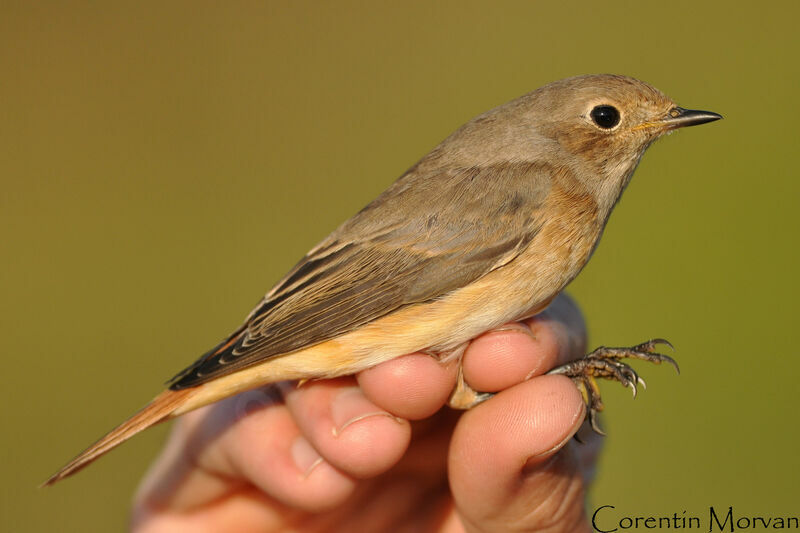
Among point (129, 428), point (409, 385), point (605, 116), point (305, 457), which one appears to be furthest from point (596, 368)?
point (129, 428)

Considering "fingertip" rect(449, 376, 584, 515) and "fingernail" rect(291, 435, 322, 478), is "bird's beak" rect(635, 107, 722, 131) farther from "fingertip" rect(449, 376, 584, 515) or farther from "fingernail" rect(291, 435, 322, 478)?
"fingernail" rect(291, 435, 322, 478)

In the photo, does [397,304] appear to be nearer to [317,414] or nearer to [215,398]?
[317,414]

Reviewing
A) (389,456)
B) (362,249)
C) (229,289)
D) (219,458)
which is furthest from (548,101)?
(229,289)

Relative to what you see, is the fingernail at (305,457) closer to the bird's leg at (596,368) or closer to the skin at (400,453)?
the skin at (400,453)

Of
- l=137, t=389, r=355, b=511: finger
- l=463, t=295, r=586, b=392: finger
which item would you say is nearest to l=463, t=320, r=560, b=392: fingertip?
l=463, t=295, r=586, b=392: finger

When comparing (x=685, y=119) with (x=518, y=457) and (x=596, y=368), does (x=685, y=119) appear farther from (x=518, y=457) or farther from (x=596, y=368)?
(x=518, y=457)

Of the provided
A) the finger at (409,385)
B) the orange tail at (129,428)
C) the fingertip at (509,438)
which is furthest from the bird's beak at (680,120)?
the orange tail at (129,428)
